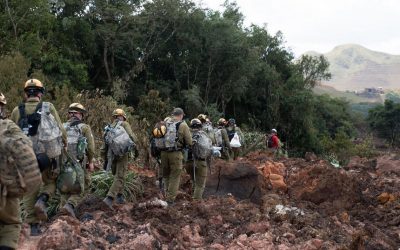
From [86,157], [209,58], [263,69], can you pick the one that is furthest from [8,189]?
[263,69]

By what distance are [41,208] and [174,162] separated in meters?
3.23

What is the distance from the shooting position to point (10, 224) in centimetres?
397

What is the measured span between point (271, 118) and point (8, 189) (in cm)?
3311

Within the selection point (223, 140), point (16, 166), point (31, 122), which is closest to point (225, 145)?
point (223, 140)

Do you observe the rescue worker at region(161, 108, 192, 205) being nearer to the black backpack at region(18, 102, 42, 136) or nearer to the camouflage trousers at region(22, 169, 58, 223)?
the camouflage trousers at region(22, 169, 58, 223)

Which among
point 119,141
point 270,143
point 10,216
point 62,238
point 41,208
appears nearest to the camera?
point 10,216

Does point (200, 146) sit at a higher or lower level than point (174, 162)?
higher

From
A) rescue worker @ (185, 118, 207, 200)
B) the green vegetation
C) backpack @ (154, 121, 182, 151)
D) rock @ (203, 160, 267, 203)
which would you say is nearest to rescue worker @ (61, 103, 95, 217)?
backpack @ (154, 121, 182, 151)

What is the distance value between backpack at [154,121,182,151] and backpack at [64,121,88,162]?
6.33 feet

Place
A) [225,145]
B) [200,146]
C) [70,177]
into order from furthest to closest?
[225,145]
[200,146]
[70,177]

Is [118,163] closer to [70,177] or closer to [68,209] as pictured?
[68,209]

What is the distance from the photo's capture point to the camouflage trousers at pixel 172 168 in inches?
356

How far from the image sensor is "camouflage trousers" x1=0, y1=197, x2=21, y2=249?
3.82m

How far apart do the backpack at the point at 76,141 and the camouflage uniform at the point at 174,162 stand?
2.16 m
